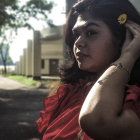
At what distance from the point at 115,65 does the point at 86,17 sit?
0.34 meters

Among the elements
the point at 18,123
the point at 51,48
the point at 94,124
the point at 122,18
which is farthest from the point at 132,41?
the point at 51,48

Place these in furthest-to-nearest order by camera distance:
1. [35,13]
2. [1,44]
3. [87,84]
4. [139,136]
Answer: [1,44] → [35,13] → [87,84] → [139,136]

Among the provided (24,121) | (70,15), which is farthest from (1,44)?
(70,15)

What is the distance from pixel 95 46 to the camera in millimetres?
1518

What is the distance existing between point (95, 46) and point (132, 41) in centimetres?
19

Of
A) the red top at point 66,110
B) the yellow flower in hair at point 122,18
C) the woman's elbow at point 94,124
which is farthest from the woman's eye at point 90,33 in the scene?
the woman's elbow at point 94,124

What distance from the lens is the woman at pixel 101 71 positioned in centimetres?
124

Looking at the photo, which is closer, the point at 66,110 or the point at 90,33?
the point at 90,33

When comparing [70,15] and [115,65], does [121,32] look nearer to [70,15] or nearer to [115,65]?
[115,65]

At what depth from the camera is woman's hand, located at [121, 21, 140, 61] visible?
57.6 inches

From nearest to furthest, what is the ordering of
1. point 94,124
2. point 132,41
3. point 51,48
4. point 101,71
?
point 94,124, point 132,41, point 101,71, point 51,48

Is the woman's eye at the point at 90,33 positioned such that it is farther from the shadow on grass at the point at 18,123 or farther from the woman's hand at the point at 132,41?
the shadow on grass at the point at 18,123

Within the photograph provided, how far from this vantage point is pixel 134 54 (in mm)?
1457

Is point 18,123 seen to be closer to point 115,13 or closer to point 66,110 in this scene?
point 66,110
